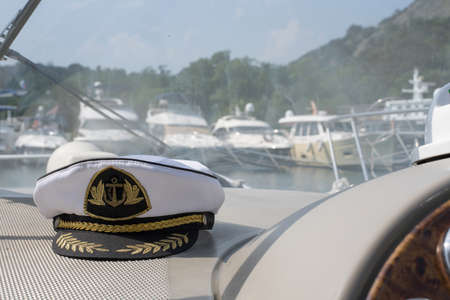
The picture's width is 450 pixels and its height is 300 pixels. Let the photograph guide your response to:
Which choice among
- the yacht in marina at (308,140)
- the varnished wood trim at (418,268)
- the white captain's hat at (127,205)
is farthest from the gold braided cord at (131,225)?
the yacht in marina at (308,140)

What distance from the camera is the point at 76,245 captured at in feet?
2.58

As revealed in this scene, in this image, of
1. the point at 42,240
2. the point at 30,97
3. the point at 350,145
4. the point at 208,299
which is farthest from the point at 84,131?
the point at 350,145

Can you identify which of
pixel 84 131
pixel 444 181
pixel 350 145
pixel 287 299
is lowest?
pixel 350 145

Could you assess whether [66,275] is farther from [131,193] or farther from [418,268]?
[418,268]

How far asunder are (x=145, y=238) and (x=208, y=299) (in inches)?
10.6

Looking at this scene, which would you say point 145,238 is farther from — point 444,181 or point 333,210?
point 444,181

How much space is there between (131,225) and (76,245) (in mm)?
102

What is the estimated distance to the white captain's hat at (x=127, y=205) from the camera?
804 millimetres

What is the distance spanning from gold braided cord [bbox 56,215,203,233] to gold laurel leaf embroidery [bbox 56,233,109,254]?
2.0 inches

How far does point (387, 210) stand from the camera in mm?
421

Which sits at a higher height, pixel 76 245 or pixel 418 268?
pixel 418 268

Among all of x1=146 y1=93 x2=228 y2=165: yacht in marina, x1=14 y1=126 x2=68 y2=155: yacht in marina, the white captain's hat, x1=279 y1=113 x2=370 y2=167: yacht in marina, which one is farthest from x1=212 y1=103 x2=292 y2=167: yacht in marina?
the white captain's hat

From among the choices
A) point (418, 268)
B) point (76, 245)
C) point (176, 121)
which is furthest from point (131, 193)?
point (176, 121)

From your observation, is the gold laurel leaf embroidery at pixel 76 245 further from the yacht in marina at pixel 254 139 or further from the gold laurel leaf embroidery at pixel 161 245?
the yacht in marina at pixel 254 139
